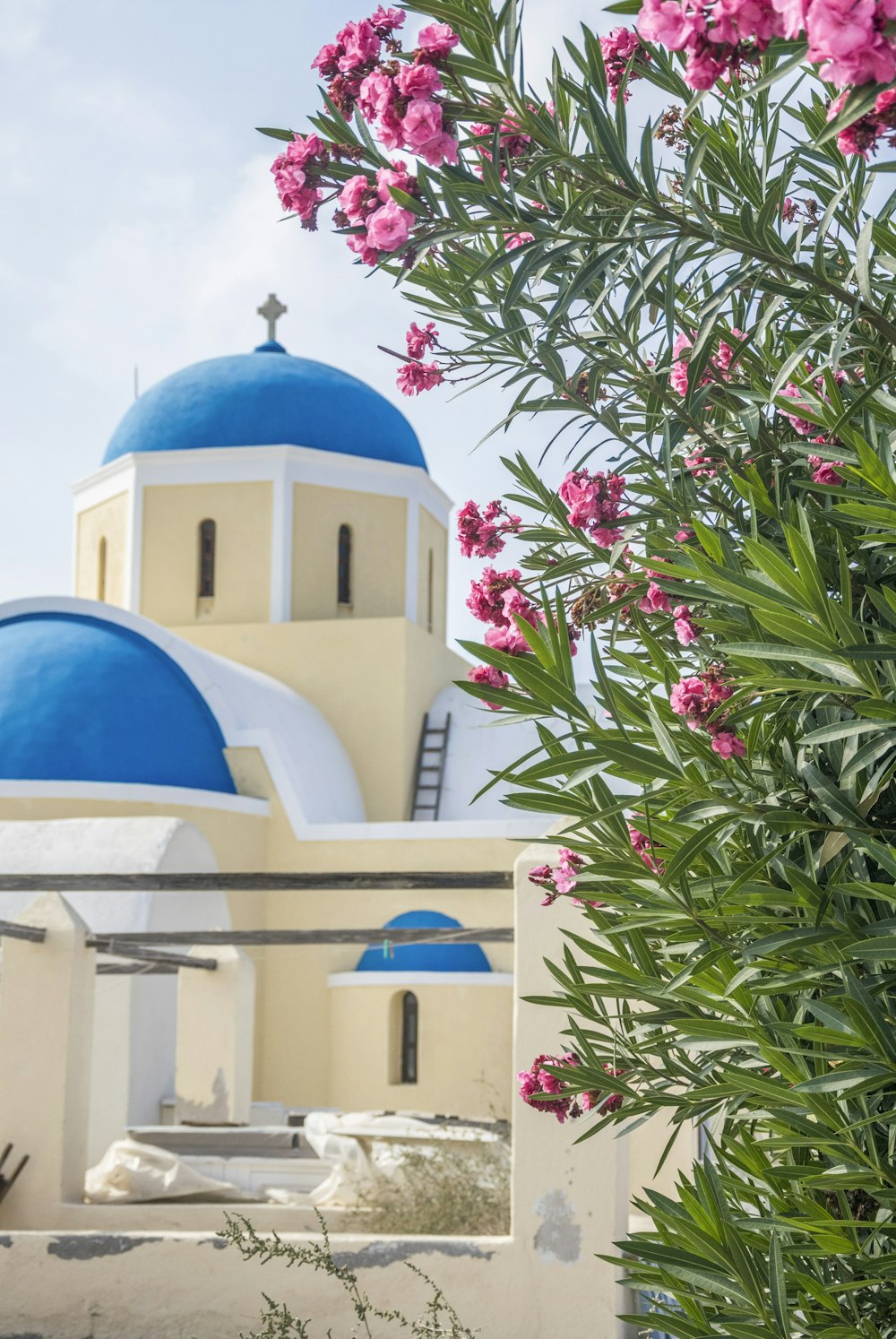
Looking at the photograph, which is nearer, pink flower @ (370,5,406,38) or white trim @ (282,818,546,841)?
pink flower @ (370,5,406,38)

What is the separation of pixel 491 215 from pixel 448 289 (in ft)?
1.58

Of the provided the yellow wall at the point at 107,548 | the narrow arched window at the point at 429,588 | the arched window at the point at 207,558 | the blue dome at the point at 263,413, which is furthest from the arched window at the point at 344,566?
the yellow wall at the point at 107,548

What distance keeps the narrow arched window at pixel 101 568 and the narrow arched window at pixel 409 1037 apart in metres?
6.74

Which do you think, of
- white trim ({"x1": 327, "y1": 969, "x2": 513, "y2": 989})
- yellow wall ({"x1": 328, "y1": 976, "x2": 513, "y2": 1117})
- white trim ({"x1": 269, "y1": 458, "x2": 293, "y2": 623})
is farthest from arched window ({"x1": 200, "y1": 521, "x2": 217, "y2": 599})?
yellow wall ({"x1": 328, "y1": 976, "x2": 513, "y2": 1117})

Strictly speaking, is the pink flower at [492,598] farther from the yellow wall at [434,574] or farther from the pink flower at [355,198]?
the yellow wall at [434,574]

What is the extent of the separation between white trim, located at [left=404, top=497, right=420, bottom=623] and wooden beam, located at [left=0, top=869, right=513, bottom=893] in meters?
11.7

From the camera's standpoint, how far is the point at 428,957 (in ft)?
48.4

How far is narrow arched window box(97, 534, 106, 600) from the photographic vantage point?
18484mm

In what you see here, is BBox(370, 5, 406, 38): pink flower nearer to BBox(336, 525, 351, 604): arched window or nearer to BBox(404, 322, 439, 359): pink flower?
BBox(404, 322, 439, 359): pink flower

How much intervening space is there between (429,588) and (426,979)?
6179mm

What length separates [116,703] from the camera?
558 inches

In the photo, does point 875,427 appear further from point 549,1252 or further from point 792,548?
point 549,1252

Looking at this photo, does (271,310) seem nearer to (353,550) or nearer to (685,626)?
(353,550)

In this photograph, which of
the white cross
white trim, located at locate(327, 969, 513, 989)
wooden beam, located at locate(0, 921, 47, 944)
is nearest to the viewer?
wooden beam, located at locate(0, 921, 47, 944)
